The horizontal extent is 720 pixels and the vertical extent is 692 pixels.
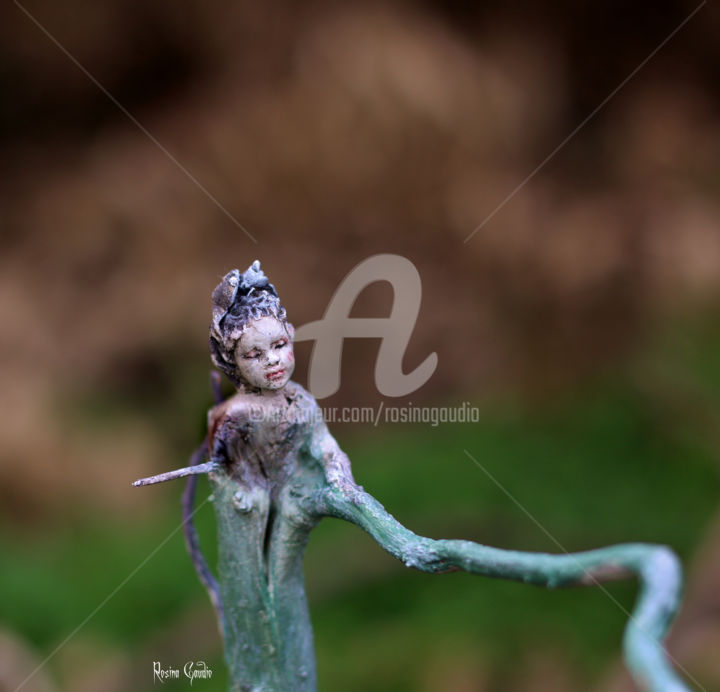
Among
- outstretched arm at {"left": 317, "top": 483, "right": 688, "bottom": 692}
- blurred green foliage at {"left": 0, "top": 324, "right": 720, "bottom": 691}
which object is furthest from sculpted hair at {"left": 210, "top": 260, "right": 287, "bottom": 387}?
blurred green foliage at {"left": 0, "top": 324, "right": 720, "bottom": 691}

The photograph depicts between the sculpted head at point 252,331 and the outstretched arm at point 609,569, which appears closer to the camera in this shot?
the outstretched arm at point 609,569

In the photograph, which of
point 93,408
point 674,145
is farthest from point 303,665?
point 674,145

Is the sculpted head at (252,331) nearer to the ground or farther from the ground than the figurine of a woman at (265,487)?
farther from the ground

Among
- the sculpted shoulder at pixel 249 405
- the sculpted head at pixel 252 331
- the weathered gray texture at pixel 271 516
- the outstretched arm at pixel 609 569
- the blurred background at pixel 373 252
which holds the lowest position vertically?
the outstretched arm at pixel 609 569

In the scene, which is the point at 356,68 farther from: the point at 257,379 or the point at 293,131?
the point at 257,379

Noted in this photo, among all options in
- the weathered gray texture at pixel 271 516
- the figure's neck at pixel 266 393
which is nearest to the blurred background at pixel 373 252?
the weathered gray texture at pixel 271 516

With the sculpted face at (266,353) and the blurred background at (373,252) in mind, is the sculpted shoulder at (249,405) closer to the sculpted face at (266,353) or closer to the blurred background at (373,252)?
the sculpted face at (266,353)

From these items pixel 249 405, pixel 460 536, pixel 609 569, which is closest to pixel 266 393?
pixel 249 405

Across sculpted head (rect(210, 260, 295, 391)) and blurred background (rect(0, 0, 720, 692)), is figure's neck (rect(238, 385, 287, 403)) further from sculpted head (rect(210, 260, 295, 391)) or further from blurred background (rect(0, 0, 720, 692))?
blurred background (rect(0, 0, 720, 692))
